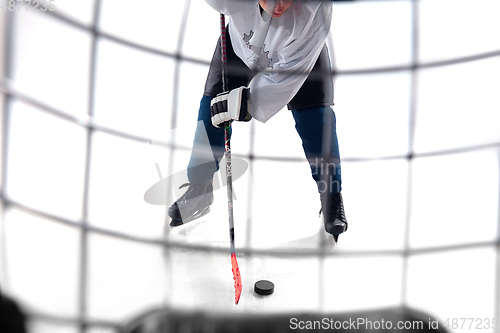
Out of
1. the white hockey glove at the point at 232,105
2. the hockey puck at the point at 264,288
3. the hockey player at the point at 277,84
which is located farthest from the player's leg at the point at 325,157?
Result: the hockey puck at the point at 264,288

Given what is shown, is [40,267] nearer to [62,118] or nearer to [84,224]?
[84,224]

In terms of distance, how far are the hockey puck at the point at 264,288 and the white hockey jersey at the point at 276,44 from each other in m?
0.39

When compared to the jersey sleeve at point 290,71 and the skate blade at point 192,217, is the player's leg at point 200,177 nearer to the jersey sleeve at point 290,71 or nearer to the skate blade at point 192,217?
the skate blade at point 192,217

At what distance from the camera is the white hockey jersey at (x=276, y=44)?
0.77 metres

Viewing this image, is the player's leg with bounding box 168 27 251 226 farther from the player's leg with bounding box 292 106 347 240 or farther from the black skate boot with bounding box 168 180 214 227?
the player's leg with bounding box 292 106 347 240

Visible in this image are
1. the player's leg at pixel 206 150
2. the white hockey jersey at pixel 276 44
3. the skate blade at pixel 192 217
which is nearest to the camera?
the white hockey jersey at pixel 276 44

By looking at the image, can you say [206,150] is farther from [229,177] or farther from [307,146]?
[307,146]

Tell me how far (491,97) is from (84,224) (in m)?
1.16

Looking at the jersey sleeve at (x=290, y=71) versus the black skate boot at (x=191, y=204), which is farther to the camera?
the black skate boot at (x=191, y=204)

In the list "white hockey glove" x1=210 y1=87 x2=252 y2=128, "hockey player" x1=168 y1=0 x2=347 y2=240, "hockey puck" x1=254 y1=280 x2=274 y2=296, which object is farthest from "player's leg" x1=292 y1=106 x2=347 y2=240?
"hockey puck" x1=254 y1=280 x2=274 y2=296

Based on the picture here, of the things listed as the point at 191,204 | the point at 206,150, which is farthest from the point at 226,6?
the point at 191,204

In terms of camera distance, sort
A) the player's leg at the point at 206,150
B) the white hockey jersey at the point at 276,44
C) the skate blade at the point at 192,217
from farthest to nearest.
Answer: the skate blade at the point at 192,217, the player's leg at the point at 206,150, the white hockey jersey at the point at 276,44

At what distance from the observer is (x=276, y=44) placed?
803 mm

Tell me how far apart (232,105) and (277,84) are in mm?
113
